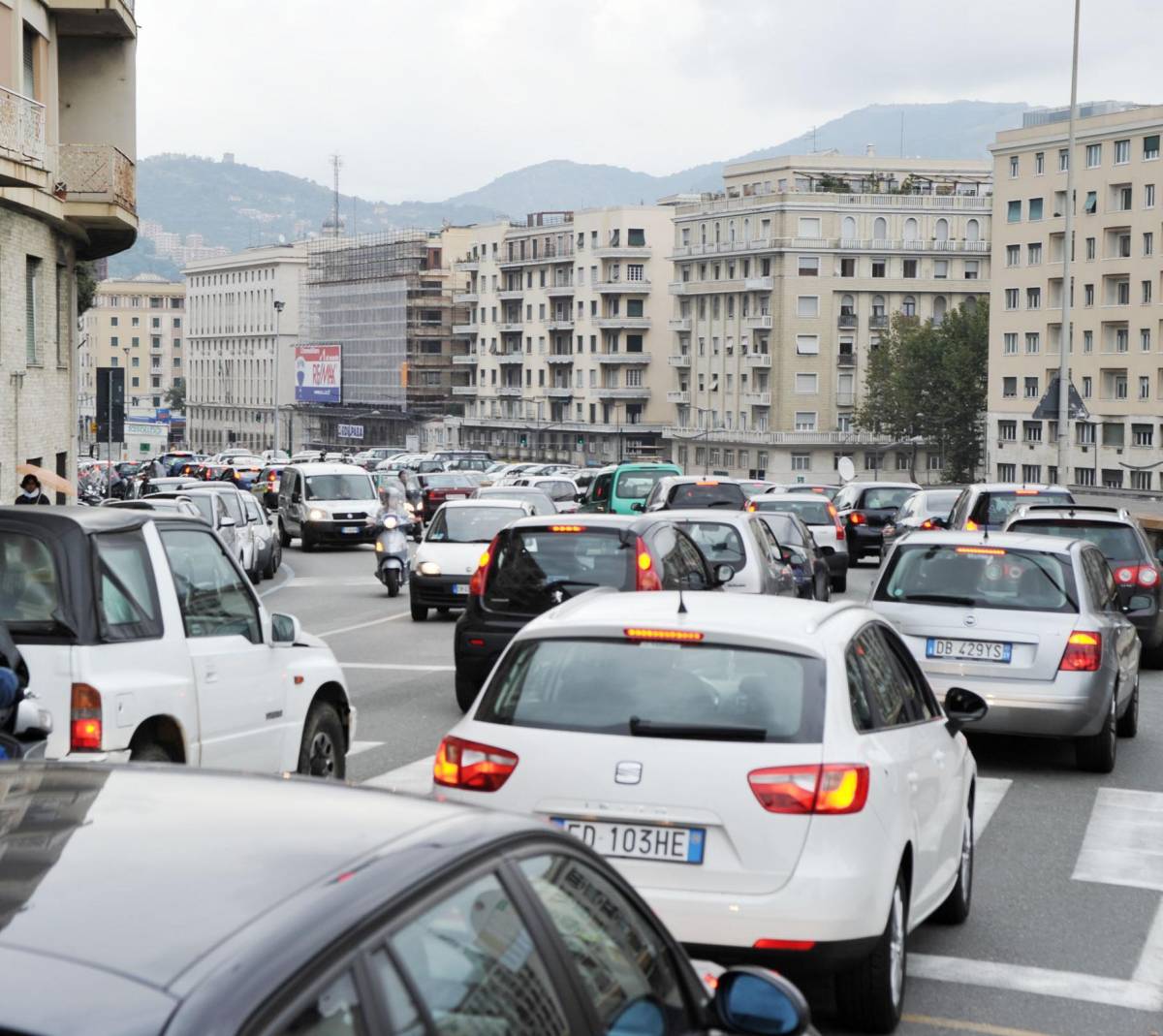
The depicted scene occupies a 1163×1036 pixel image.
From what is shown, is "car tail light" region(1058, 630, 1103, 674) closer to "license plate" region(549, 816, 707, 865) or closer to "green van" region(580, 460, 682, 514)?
"license plate" region(549, 816, 707, 865)

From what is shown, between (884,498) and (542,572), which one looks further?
(884,498)

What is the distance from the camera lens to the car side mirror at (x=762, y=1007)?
3.66 metres

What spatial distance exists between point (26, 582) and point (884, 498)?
3255 centimetres

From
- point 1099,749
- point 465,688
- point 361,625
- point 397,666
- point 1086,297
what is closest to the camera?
point 1099,749

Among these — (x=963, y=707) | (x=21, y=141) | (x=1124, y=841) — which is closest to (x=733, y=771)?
(x=963, y=707)

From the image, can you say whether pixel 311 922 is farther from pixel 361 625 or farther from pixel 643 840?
pixel 361 625

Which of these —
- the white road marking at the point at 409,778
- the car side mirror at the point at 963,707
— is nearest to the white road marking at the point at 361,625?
the white road marking at the point at 409,778

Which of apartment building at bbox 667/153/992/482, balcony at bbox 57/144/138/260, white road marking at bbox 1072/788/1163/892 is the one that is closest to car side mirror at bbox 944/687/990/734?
white road marking at bbox 1072/788/1163/892

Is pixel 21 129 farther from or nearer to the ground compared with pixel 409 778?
farther from the ground

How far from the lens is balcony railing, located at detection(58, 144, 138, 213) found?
33.4 m

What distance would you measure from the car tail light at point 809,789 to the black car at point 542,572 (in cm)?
871

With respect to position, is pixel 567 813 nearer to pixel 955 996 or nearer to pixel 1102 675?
pixel 955 996

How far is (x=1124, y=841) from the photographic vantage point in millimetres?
10648

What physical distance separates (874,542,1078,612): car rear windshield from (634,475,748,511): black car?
695 inches
